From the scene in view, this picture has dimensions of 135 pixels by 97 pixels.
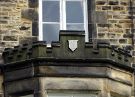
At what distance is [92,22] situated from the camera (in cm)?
1445

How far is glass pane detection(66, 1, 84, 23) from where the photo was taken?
1468cm

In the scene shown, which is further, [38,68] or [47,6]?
[47,6]

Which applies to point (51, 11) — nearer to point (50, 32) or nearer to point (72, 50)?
point (50, 32)

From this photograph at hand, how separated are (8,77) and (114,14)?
3.01 m

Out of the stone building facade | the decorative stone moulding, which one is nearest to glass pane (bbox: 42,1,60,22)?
the stone building facade

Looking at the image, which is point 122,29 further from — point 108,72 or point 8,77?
point 8,77

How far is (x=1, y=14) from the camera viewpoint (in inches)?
565

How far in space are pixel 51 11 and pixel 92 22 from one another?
102 cm

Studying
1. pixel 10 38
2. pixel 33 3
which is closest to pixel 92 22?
pixel 33 3

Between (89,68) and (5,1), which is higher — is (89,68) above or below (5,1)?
below

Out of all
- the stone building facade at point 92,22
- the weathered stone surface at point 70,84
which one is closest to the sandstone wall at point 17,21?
the stone building facade at point 92,22

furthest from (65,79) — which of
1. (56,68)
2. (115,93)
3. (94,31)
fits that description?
(94,31)

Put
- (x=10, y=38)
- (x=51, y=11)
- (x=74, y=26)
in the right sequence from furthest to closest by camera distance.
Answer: (x=51, y=11) → (x=74, y=26) → (x=10, y=38)

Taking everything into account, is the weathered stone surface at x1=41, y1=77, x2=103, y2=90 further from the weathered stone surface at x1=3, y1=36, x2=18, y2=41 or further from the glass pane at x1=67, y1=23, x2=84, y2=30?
the glass pane at x1=67, y1=23, x2=84, y2=30
